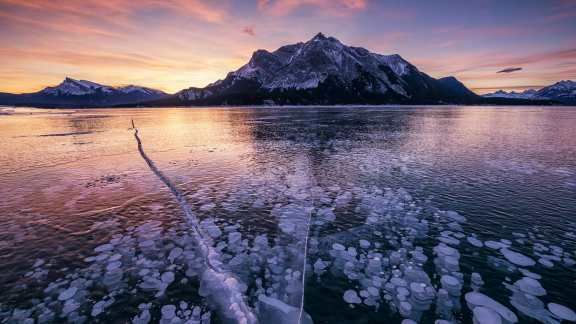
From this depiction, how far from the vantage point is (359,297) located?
734 centimetres

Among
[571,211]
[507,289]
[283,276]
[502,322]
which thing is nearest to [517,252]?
[507,289]

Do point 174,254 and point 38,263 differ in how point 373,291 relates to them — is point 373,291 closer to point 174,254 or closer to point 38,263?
point 174,254

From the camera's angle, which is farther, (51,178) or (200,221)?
(51,178)

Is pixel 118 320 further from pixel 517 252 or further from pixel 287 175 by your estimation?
→ pixel 287 175

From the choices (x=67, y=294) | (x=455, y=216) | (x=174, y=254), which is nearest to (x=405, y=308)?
(x=455, y=216)

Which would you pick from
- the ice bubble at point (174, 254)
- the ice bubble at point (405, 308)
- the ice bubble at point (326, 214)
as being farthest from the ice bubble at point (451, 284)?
the ice bubble at point (174, 254)

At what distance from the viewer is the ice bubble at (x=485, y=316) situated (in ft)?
21.2

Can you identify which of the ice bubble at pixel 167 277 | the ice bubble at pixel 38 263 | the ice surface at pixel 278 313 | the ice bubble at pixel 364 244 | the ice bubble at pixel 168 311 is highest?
the ice bubble at pixel 364 244

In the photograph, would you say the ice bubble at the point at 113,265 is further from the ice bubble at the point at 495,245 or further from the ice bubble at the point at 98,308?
the ice bubble at the point at 495,245

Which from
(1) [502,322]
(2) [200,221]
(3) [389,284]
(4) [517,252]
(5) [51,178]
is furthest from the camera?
(5) [51,178]

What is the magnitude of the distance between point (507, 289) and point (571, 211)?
887 centimetres

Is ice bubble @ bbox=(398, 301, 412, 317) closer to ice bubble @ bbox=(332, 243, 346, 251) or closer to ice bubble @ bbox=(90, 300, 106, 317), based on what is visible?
ice bubble @ bbox=(332, 243, 346, 251)

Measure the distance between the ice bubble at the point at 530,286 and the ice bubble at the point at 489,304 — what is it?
133 cm

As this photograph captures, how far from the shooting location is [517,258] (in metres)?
9.00
